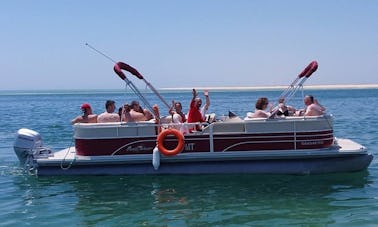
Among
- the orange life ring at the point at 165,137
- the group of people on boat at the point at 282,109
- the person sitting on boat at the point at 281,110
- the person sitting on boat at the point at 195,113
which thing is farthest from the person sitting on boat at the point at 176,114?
the person sitting on boat at the point at 281,110

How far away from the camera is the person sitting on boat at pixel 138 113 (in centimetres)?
1143

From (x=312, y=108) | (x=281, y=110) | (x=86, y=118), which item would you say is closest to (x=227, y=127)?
(x=281, y=110)

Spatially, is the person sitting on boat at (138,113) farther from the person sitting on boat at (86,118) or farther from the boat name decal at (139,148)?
the person sitting on boat at (86,118)

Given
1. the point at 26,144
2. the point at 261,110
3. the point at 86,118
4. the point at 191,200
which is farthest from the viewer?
the point at 26,144

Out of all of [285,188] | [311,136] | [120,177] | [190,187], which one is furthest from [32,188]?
[311,136]

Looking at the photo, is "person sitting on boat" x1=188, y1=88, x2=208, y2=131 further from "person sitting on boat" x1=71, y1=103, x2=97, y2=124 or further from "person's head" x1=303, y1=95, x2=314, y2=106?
"person's head" x1=303, y1=95, x2=314, y2=106

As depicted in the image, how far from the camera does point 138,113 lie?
37.8 feet

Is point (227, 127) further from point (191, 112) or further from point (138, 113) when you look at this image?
point (138, 113)

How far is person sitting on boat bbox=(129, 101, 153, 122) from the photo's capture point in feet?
37.5

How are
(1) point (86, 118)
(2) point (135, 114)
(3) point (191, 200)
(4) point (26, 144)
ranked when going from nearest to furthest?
(3) point (191, 200) < (2) point (135, 114) < (1) point (86, 118) < (4) point (26, 144)

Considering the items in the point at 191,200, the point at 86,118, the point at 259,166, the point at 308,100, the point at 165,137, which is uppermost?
the point at 308,100

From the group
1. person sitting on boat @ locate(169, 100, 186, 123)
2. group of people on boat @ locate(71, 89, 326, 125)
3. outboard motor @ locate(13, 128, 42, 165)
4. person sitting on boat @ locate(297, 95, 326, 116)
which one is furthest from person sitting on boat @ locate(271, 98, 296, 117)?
outboard motor @ locate(13, 128, 42, 165)

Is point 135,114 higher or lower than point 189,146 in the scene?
higher

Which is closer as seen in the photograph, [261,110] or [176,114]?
[261,110]
